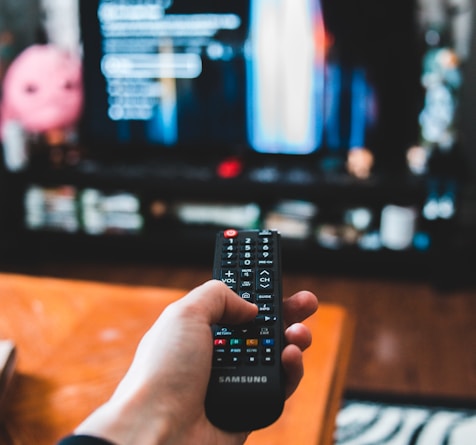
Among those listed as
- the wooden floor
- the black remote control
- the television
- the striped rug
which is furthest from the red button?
the television

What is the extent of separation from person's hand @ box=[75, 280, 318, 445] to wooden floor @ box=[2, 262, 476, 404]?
96cm

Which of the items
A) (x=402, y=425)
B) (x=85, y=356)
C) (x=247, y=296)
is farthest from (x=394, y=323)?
(x=247, y=296)

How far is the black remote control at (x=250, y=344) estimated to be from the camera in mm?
661

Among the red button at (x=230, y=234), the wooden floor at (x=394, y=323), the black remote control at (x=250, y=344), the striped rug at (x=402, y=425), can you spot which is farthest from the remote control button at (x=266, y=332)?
the wooden floor at (x=394, y=323)

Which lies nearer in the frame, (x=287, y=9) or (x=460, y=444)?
(x=460, y=444)

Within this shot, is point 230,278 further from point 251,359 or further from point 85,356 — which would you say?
point 85,356

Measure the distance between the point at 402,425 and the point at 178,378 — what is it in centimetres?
94

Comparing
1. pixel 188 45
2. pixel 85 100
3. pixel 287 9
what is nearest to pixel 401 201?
pixel 287 9

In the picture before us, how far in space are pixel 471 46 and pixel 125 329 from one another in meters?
1.79

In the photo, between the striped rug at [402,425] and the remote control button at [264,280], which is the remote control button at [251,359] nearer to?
the remote control button at [264,280]

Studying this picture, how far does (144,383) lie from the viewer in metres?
0.61

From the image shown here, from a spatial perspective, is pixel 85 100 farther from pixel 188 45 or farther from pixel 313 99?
pixel 313 99

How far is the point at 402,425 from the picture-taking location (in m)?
1.39

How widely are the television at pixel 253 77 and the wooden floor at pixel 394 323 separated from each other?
0.49 metres
